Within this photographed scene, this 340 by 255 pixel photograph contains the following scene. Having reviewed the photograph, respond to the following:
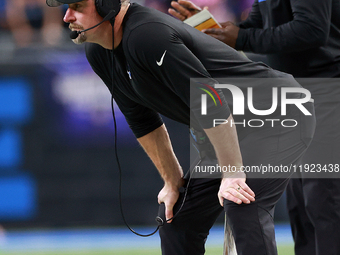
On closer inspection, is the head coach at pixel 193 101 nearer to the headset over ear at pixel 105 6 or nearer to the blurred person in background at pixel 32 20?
the headset over ear at pixel 105 6

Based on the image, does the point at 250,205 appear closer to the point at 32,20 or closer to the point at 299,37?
the point at 299,37

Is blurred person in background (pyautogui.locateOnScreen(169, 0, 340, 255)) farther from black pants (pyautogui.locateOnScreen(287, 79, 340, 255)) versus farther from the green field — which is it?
the green field

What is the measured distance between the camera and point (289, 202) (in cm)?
251

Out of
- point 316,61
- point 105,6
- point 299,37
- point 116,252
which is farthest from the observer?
point 116,252

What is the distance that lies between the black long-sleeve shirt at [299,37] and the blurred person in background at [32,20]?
3.08 meters

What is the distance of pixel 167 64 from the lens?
1.58 metres

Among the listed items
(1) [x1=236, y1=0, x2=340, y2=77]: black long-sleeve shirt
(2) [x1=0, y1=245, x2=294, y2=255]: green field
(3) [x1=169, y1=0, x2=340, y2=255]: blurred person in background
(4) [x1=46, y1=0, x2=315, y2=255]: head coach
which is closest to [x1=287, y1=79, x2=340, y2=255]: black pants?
(3) [x1=169, y1=0, x2=340, y2=255]: blurred person in background

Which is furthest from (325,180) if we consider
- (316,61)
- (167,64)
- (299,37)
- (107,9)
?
(107,9)

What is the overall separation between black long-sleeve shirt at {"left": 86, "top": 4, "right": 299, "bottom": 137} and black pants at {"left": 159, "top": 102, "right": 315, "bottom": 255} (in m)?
0.17

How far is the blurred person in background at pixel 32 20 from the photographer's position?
16.3ft

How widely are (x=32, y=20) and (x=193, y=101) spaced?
4.26 m

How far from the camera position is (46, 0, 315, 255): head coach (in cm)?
161

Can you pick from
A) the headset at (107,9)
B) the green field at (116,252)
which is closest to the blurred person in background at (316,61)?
the headset at (107,9)

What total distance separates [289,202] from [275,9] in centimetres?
103
